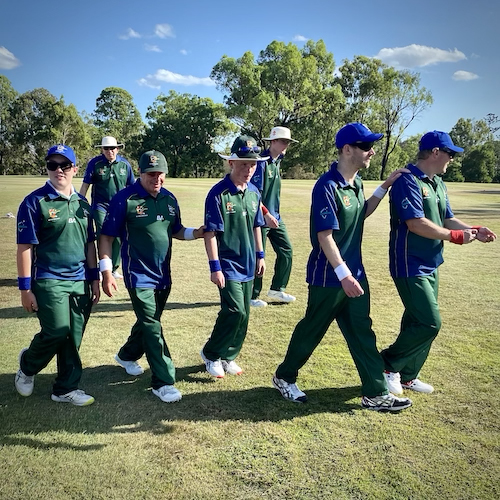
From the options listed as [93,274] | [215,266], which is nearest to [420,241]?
[215,266]

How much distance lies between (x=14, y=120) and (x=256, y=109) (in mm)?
34813

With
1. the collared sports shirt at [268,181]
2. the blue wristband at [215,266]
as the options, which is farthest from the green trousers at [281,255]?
the blue wristband at [215,266]

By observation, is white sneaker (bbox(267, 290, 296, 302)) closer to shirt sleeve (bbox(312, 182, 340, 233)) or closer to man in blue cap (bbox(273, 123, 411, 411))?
man in blue cap (bbox(273, 123, 411, 411))

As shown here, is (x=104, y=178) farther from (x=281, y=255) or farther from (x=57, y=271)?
(x=57, y=271)

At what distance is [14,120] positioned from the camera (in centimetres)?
6456

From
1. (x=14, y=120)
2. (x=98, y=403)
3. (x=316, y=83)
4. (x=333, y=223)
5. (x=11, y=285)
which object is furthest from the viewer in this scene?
(x=14, y=120)

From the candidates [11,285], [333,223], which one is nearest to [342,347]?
[333,223]

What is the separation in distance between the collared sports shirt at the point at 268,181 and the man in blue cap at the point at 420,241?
2.94 m

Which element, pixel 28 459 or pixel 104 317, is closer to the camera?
pixel 28 459

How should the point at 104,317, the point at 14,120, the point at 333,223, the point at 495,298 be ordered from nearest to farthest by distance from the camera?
the point at 333,223
the point at 104,317
the point at 495,298
the point at 14,120

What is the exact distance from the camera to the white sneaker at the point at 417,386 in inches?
177

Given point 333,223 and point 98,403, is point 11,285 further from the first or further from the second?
point 333,223

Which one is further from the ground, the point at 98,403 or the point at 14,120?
the point at 14,120

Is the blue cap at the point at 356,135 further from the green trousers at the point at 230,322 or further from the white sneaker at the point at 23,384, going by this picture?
the white sneaker at the point at 23,384
